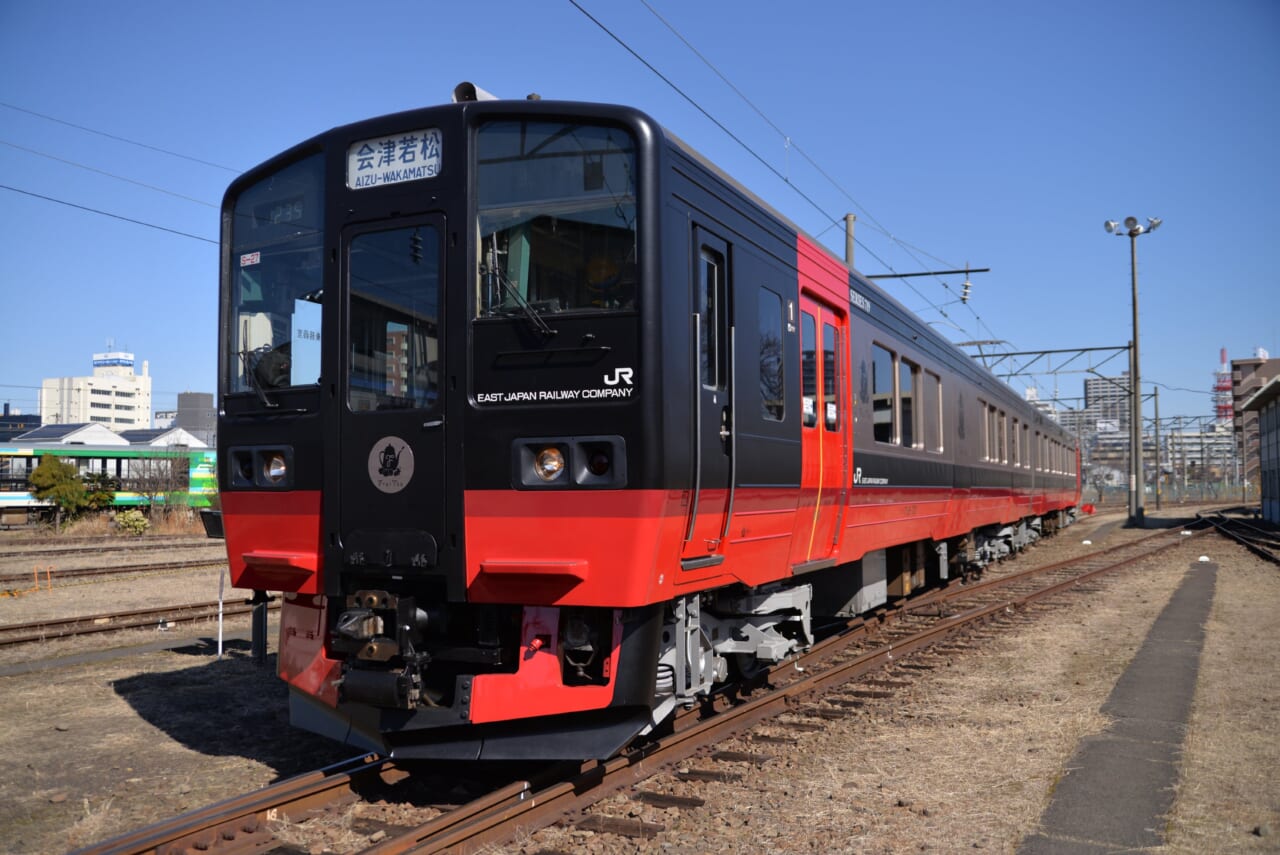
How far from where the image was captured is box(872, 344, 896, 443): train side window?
9.50 meters

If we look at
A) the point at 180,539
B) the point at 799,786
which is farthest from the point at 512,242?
the point at 180,539

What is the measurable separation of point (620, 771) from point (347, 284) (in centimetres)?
299

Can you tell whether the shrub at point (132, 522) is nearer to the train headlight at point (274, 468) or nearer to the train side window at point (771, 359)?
the train headlight at point (274, 468)

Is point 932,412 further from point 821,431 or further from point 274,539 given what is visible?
point 274,539

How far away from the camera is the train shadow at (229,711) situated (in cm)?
646

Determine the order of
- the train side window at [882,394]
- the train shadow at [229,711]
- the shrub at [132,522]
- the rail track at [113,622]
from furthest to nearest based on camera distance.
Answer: the shrub at [132,522], the rail track at [113,622], the train side window at [882,394], the train shadow at [229,711]

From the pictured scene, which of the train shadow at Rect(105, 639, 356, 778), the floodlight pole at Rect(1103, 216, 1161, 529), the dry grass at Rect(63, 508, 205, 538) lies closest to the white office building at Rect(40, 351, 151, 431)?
the dry grass at Rect(63, 508, 205, 538)

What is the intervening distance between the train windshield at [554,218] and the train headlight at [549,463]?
2.20ft

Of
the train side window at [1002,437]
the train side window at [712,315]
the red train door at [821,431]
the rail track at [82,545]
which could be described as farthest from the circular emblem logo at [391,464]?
the rail track at [82,545]

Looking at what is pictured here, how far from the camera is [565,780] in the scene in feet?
17.5

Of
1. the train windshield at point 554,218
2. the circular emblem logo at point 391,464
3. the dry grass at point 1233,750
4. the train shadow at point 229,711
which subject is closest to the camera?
the dry grass at point 1233,750

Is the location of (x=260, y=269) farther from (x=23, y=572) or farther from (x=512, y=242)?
(x=23, y=572)

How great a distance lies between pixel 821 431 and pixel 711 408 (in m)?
2.31

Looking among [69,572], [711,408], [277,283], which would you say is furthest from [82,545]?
[711,408]
